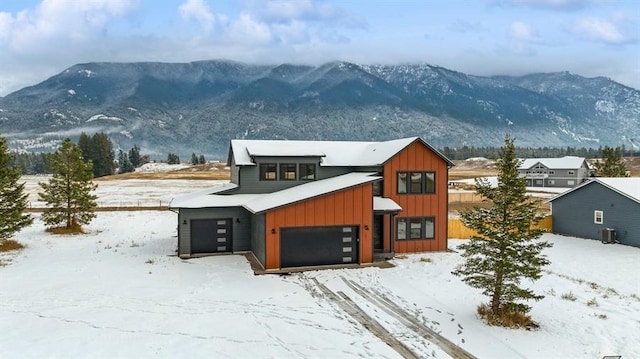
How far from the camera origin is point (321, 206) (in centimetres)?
2069

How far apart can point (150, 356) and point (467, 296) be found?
36.9 ft

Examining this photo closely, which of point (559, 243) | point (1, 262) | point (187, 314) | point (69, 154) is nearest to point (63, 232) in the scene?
point (69, 154)

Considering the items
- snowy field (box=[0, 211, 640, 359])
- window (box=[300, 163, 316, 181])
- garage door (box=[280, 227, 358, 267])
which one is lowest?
snowy field (box=[0, 211, 640, 359])

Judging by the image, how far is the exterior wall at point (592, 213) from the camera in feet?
91.9

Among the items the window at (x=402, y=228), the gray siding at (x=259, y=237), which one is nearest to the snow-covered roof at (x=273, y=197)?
the gray siding at (x=259, y=237)

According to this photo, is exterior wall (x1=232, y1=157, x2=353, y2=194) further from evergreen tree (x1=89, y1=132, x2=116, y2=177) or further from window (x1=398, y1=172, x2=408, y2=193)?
evergreen tree (x1=89, y1=132, x2=116, y2=177)

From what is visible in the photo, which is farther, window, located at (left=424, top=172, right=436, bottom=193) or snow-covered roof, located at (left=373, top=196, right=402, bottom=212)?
window, located at (left=424, top=172, right=436, bottom=193)

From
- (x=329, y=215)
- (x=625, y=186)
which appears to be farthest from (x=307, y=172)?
(x=625, y=186)

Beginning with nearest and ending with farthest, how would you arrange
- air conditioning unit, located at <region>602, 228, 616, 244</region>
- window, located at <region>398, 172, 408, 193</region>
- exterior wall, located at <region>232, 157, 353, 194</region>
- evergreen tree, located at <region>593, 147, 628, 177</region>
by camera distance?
window, located at <region>398, 172, 408, 193</region>, exterior wall, located at <region>232, 157, 353, 194</region>, air conditioning unit, located at <region>602, 228, 616, 244</region>, evergreen tree, located at <region>593, 147, 628, 177</region>

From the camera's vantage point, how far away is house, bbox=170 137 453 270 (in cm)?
2055

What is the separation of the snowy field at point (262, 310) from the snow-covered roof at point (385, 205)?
3.07 meters

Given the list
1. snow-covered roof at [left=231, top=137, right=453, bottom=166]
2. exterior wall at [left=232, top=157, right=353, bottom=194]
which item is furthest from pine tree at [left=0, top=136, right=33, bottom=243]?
snow-covered roof at [left=231, top=137, right=453, bottom=166]

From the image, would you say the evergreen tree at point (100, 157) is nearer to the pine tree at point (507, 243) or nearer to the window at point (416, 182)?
the window at point (416, 182)

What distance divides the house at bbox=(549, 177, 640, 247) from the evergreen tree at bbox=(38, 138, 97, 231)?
3559cm
